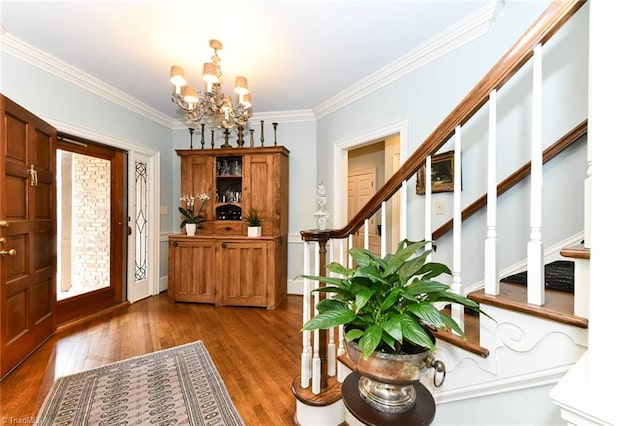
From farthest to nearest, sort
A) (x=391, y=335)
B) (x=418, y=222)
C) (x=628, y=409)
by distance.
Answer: (x=418, y=222) < (x=391, y=335) < (x=628, y=409)

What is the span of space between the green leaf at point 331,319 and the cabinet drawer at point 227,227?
10.2ft

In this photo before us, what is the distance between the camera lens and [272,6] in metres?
1.92

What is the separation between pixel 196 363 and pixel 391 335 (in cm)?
195

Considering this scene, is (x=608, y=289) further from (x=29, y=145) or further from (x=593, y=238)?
(x=29, y=145)

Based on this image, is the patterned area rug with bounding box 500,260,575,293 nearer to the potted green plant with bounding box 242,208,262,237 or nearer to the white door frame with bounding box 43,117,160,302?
the potted green plant with bounding box 242,208,262,237

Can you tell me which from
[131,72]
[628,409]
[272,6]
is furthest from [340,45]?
[628,409]

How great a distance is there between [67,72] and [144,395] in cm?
300

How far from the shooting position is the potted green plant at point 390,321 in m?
0.83

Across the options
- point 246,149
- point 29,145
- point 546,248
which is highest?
point 246,149

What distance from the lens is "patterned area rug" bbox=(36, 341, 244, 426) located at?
1.58 m

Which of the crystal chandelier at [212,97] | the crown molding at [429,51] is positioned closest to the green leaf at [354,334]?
the crystal chandelier at [212,97]

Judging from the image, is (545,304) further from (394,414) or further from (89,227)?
(89,227)

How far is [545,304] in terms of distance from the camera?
0.94 metres

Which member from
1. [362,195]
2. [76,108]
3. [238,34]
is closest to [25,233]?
[76,108]
